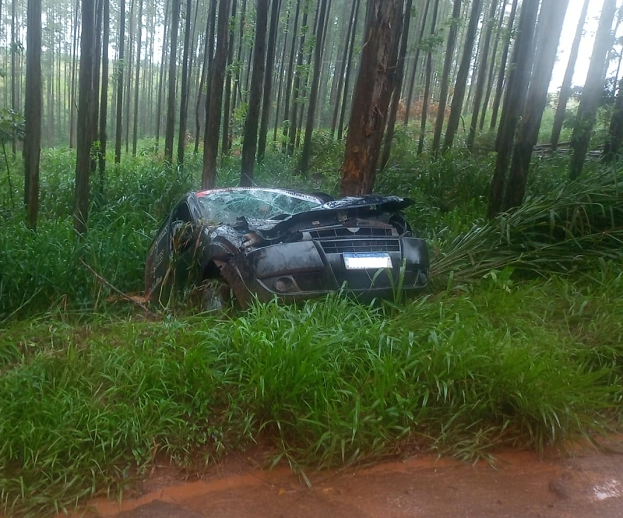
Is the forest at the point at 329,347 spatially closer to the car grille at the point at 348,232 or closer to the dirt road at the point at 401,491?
the dirt road at the point at 401,491

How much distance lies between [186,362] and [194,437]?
0.45 meters

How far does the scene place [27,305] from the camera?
5.32 m

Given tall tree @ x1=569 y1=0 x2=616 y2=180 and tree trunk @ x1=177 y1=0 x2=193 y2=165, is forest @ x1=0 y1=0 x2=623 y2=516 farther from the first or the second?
tree trunk @ x1=177 y1=0 x2=193 y2=165

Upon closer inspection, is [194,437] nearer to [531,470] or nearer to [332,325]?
[332,325]

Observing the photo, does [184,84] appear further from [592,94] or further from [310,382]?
[310,382]

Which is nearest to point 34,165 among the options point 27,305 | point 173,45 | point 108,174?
A: point 27,305

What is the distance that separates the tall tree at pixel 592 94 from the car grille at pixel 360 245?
4944mm

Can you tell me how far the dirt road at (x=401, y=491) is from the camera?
259 centimetres

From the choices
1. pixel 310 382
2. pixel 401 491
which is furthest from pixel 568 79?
pixel 401 491

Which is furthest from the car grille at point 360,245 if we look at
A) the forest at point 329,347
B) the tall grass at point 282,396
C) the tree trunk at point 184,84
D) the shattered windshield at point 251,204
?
the tree trunk at point 184,84

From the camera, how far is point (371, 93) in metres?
6.78

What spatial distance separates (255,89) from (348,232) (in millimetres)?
5109

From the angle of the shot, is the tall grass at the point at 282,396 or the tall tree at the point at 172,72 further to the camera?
the tall tree at the point at 172,72

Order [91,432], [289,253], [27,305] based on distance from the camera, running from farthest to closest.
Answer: [27,305]
[289,253]
[91,432]
